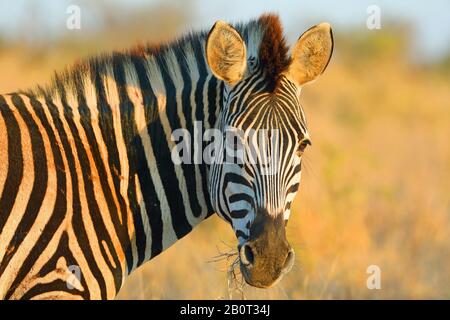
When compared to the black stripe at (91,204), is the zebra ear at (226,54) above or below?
above

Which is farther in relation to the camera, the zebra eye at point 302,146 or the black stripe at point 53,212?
the zebra eye at point 302,146


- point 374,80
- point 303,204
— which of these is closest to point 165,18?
point 374,80

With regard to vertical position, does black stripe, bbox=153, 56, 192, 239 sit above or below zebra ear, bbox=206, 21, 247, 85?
below

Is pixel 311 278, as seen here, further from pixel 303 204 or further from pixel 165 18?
pixel 165 18

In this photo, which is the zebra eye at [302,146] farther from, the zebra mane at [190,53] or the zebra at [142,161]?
the zebra mane at [190,53]

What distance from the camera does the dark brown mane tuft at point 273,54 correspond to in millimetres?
5102

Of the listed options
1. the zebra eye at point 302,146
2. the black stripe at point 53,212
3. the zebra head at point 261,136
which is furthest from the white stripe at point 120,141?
the zebra eye at point 302,146

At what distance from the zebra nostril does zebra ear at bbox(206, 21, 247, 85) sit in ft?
3.50

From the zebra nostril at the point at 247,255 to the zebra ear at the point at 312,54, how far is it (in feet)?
3.82

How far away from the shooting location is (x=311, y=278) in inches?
368

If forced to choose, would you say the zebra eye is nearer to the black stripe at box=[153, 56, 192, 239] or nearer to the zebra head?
the zebra head

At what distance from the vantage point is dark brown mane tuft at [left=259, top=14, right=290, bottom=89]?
510 centimetres

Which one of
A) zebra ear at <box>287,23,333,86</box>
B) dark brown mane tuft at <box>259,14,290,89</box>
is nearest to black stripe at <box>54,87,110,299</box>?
dark brown mane tuft at <box>259,14,290,89</box>
